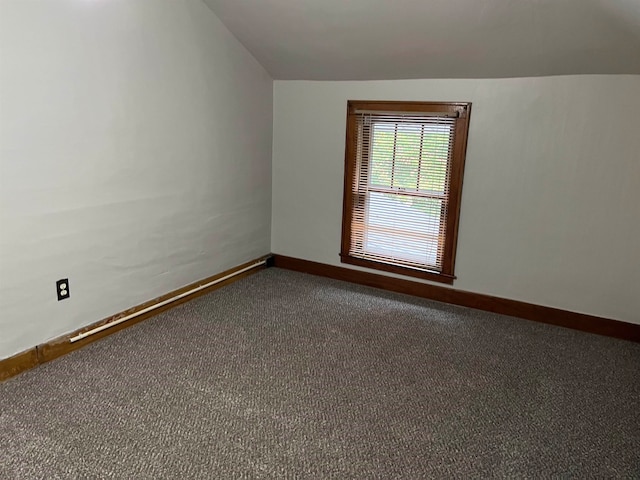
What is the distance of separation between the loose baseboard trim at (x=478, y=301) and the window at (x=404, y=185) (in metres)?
0.10

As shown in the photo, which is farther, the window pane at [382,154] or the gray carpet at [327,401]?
the window pane at [382,154]

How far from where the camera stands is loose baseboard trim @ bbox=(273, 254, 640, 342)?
3490 mm

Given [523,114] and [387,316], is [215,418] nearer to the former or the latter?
[387,316]

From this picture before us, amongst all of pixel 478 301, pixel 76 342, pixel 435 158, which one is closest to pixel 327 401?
pixel 76 342

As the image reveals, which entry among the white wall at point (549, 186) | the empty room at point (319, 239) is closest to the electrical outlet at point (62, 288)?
the empty room at point (319, 239)

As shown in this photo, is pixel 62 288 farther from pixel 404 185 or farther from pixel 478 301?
pixel 478 301

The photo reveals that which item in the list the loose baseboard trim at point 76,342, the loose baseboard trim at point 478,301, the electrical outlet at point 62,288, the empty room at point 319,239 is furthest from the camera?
the loose baseboard trim at point 478,301

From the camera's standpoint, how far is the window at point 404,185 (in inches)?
149

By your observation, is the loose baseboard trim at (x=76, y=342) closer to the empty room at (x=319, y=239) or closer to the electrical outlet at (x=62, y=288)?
the empty room at (x=319, y=239)

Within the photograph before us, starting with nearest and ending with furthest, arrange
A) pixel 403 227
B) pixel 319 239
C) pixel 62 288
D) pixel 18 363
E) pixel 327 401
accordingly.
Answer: pixel 327 401
pixel 18 363
pixel 62 288
pixel 403 227
pixel 319 239

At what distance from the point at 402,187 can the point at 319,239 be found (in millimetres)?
874

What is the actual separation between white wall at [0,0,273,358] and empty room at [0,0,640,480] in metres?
0.01

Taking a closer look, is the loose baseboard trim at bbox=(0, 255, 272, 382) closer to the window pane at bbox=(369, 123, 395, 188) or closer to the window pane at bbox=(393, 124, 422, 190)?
the window pane at bbox=(369, 123, 395, 188)

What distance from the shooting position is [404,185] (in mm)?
4012
